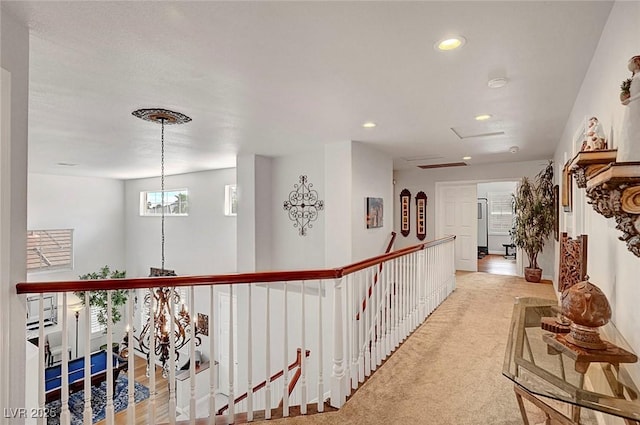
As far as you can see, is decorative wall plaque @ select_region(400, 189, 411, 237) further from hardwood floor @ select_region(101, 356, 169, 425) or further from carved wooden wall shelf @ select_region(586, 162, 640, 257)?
carved wooden wall shelf @ select_region(586, 162, 640, 257)

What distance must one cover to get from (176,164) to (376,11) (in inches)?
240

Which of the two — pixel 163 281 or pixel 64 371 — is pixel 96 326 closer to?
pixel 64 371

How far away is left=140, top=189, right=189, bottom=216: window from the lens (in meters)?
8.50

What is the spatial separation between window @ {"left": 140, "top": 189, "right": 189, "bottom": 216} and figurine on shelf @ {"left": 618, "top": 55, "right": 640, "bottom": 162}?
8.50 m

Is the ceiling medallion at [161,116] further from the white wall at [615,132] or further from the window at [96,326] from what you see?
the window at [96,326]

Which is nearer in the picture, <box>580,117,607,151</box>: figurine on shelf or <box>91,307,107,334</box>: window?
<box>580,117,607,151</box>: figurine on shelf

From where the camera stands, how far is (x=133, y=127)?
386 centimetres

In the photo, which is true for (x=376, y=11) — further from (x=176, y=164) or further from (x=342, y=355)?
(x=176, y=164)

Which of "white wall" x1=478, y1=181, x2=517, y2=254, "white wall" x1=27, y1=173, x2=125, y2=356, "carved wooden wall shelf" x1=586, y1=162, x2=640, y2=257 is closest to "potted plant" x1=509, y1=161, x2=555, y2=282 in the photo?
"white wall" x1=478, y1=181, x2=517, y2=254

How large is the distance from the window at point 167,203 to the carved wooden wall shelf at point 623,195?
8.46m

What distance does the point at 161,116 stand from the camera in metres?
3.33

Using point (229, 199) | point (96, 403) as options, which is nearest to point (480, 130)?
point (229, 199)

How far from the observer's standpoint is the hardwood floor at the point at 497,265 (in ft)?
24.5

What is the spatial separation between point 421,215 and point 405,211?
1.31ft
